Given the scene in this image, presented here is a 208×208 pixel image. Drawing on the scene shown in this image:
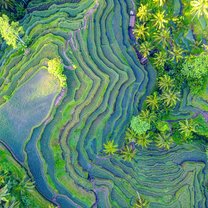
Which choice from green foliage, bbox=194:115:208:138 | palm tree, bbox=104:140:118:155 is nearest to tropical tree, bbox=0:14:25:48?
palm tree, bbox=104:140:118:155

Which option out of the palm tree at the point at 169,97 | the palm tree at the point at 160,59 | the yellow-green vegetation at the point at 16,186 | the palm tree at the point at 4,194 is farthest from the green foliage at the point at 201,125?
the palm tree at the point at 4,194

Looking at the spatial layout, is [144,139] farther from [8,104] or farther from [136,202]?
[8,104]

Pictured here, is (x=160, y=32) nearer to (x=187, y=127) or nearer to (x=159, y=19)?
(x=159, y=19)

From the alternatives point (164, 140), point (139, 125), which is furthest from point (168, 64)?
point (164, 140)

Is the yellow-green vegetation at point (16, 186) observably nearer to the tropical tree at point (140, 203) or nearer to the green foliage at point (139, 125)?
the tropical tree at point (140, 203)

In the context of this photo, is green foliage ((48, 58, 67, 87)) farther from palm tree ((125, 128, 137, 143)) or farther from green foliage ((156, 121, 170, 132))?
green foliage ((156, 121, 170, 132))

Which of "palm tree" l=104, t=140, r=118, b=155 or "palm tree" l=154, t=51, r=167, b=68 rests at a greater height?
"palm tree" l=154, t=51, r=167, b=68
